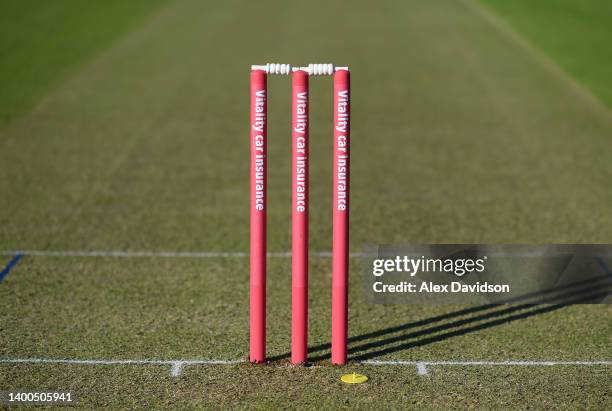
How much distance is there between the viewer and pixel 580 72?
2883cm

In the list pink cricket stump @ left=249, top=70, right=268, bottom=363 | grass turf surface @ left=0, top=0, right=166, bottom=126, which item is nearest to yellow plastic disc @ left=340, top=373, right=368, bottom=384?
pink cricket stump @ left=249, top=70, right=268, bottom=363

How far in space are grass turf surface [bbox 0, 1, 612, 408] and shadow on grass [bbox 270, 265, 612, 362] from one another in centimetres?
6

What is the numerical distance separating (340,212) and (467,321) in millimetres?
2730

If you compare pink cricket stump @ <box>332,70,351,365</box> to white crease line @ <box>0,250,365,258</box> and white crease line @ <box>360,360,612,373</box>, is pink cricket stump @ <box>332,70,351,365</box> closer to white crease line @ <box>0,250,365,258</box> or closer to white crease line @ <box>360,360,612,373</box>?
white crease line @ <box>360,360,612,373</box>

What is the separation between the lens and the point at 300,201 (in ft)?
30.5

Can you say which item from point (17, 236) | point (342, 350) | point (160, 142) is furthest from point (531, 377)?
point (160, 142)

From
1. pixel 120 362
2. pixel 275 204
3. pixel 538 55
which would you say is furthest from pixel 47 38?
pixel 120 362

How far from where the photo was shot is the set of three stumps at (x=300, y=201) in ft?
29.7

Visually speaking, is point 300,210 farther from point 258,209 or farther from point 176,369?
point 176,369

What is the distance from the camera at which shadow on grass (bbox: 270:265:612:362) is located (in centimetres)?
1027

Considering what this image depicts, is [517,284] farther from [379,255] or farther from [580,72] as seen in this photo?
[580,72]

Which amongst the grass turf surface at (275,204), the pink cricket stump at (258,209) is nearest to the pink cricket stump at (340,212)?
the grass turf surface at (275,204)

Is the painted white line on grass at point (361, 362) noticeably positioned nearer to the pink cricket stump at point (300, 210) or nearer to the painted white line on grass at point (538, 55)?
the pink cricket stump at point (300, 210)

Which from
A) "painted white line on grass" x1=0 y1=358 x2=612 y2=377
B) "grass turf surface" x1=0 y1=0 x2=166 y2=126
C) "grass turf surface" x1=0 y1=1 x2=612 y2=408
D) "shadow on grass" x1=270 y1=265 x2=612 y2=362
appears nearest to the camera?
"grass turf surface" x1=0 y1=1 x2=612 y2=408
